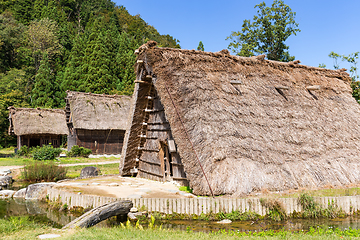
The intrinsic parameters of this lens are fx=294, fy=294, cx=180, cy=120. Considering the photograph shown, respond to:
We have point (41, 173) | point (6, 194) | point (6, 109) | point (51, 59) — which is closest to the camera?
point (6, 194)

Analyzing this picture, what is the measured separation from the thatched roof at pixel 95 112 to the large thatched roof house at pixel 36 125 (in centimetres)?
400

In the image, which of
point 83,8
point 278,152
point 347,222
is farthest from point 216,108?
point 83,8

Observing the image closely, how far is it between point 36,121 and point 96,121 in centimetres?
655

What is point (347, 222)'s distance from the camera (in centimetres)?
759

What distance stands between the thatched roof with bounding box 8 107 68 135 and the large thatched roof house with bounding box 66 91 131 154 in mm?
1667

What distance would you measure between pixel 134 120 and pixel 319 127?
A: 7.54 metres

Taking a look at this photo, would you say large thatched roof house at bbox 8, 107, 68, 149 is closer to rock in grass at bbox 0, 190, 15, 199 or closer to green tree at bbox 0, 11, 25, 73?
rock in grass at bbox 0, 190, 15, 199

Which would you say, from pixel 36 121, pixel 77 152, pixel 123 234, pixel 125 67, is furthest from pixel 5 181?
pixel 125 67

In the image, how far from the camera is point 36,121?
2861 centimetres

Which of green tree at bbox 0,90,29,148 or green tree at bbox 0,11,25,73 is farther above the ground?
green tree at bbox 0,11,25,73

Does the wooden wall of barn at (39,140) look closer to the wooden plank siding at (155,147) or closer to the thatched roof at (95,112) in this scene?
the thatched roof at (95,112)

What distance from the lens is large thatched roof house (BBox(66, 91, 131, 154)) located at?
26.6 metres

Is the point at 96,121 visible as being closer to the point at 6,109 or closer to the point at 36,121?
the point at 36,121

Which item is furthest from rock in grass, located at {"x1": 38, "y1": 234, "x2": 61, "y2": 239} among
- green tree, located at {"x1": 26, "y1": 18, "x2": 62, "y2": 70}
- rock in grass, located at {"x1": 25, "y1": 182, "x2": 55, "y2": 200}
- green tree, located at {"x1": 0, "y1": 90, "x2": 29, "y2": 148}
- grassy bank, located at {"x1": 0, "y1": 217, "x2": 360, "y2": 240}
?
green tree, located at {"x1": 26, "y1": 18, "x2": 62, "y2": 70}
